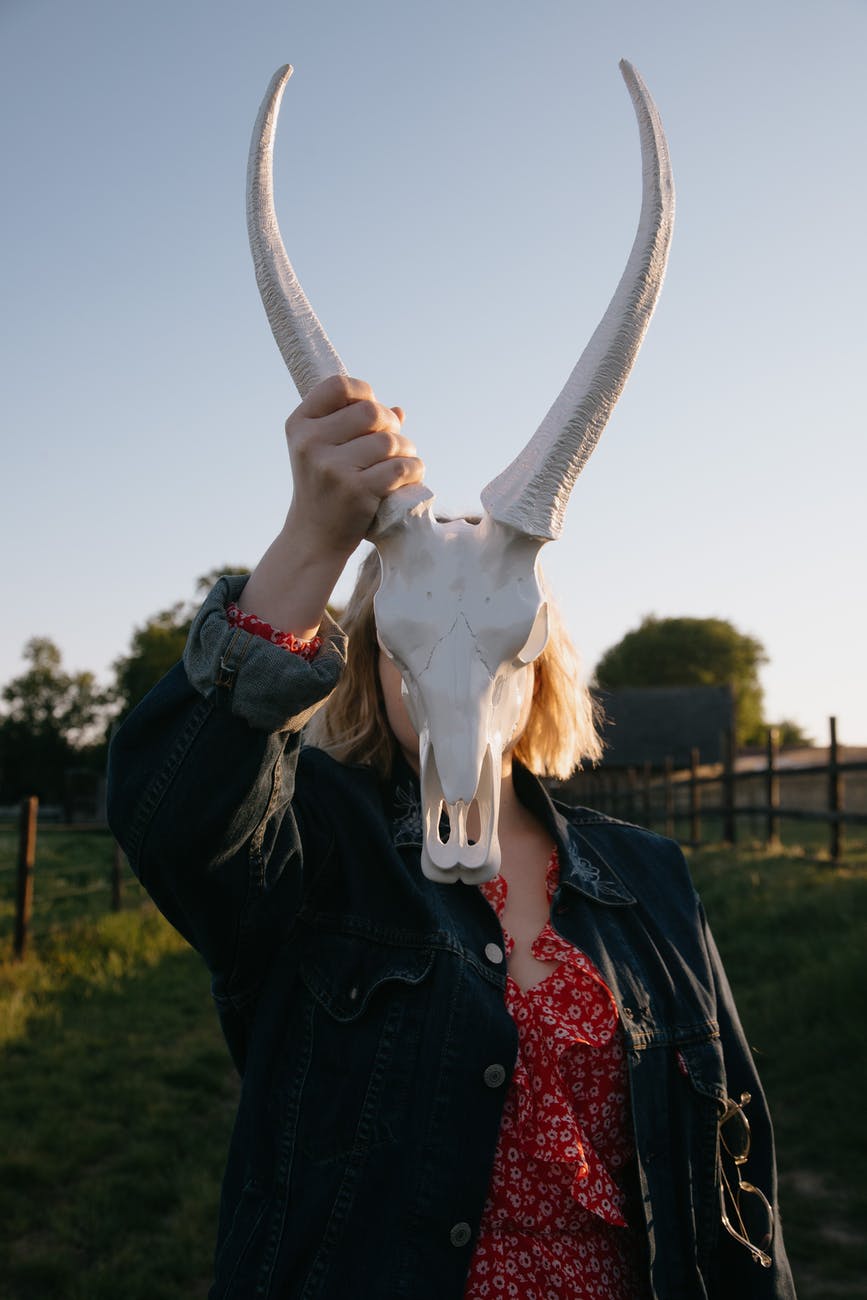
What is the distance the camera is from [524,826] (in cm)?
227

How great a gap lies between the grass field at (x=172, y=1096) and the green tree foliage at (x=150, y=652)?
35.7m

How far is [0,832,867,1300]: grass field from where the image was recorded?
4.00 metres

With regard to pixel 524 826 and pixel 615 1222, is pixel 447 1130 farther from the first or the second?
pixel 524 826

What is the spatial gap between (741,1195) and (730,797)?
1343cm

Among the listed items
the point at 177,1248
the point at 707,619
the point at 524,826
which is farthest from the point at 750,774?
the point at 707,619

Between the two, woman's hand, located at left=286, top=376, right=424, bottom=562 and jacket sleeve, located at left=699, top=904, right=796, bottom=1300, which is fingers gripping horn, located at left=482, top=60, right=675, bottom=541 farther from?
jacket sleeve, located at left=699, top=904, right=796, bottom=1300

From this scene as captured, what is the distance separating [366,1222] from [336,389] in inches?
50.8

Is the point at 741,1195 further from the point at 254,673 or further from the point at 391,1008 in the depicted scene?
the point at 254,673

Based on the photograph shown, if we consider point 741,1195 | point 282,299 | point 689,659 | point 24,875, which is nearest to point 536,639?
point 282,299

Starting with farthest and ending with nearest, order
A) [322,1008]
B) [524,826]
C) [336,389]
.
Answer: [524,826] → [322,1008] → [336,389]

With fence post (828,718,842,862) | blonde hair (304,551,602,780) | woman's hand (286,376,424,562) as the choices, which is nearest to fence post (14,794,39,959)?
A: blonde hair (304,551,602,780)

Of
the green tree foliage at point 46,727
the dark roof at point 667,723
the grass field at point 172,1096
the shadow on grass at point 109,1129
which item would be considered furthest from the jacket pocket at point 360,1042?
the green tree foliage at point 46,727

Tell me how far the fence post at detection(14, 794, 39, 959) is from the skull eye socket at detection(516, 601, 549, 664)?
7.89 metres

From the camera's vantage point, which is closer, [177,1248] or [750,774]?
[177,1248]
